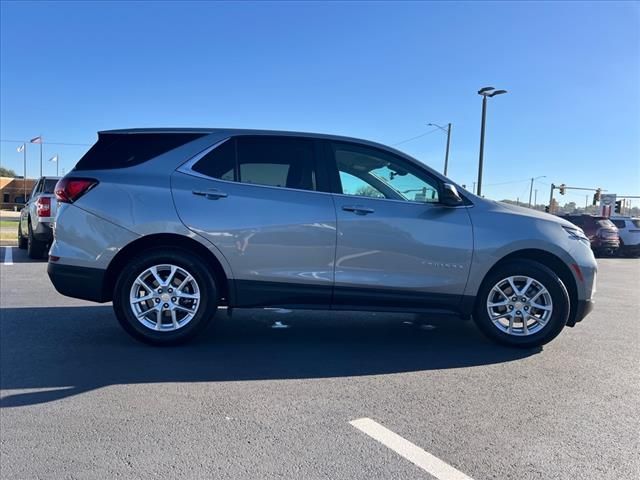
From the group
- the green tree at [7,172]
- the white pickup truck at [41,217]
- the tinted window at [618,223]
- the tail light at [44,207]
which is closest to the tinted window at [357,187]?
the white pickup truck at [41,217]

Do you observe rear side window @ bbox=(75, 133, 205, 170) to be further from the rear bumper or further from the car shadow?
the car shadow

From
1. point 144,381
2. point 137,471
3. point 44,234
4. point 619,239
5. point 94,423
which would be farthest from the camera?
point 619,239

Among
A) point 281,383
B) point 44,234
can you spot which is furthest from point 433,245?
point 44,234

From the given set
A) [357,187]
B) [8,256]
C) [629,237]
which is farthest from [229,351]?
[629,237]

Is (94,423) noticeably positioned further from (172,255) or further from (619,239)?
(619,239)

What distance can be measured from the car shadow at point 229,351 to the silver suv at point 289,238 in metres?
0.33

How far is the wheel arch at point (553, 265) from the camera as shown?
15.9ft

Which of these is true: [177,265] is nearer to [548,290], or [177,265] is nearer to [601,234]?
[548,290]

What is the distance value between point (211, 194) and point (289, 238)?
790mm

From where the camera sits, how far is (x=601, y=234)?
19.9 metres

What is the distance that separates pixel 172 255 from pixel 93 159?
116 cm

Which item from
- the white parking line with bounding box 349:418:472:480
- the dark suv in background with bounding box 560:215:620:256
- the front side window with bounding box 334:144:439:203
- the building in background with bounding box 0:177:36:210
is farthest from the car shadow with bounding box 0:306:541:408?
the building in background with bounding box 0:177:36:210

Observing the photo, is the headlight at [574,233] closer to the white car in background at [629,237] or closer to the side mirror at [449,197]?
the side mirror at [449,197]

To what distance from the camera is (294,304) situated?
4.69 meters
